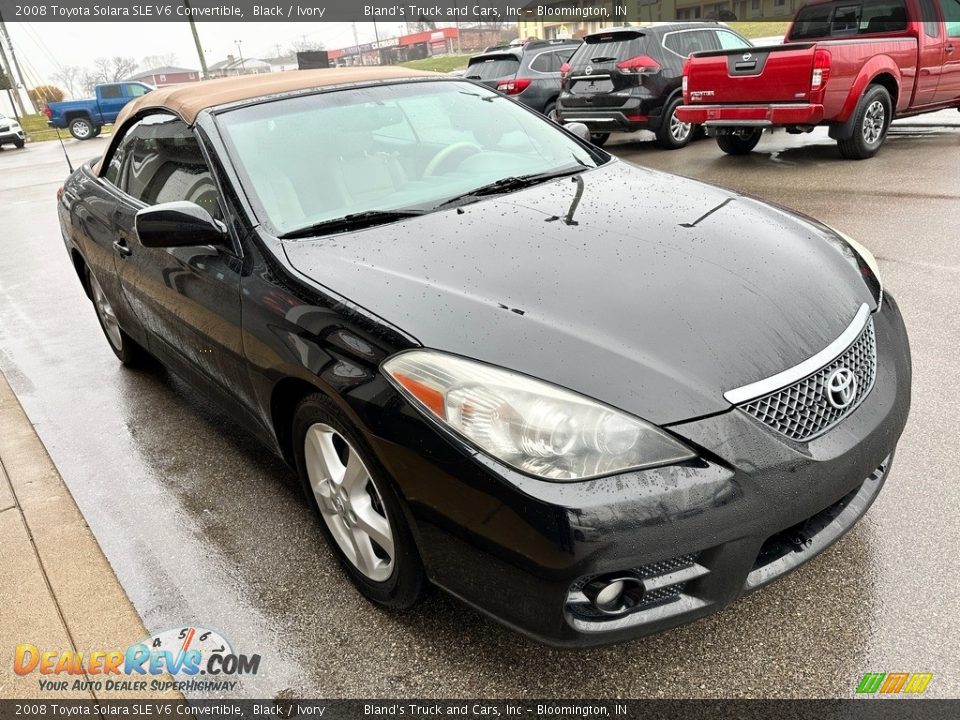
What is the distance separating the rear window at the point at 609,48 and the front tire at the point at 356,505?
9.14 metres

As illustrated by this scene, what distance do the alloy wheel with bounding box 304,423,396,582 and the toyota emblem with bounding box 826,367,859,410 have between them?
4.08ft

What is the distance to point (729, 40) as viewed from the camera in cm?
1077

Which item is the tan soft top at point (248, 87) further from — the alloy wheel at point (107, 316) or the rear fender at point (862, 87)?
the rear fender at point (862, 87)

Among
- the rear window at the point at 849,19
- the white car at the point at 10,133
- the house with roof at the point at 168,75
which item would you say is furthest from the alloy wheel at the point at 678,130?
the house with roof at the point at 168,75

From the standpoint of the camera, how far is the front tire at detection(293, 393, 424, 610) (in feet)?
6.73

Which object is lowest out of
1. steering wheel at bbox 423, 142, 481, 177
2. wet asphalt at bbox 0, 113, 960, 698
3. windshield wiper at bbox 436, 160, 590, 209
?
wet asphalt at bbox 0, 113, 960, 698

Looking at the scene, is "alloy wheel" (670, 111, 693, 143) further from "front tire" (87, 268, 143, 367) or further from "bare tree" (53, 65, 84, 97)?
"bare tree" (53, 65, 84, 97)

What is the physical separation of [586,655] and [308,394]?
114 centimetres

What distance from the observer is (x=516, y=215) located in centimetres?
261

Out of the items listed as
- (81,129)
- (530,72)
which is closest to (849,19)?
(530,72)

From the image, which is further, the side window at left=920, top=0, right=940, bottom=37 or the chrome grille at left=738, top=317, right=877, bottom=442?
the side window at left=920, top=0, right=940, bottom=37

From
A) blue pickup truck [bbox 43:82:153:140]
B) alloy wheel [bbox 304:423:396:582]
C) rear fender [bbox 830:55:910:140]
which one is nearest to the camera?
alloy wheel [bbox 304:423:396:582]

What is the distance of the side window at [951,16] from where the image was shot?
28.2ft

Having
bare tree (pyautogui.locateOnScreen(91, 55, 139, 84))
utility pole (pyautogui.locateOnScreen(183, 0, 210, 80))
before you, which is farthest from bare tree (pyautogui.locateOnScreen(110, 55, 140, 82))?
utility pole (pyautogui.locateOnScreen(183, 0, 210, 80))
